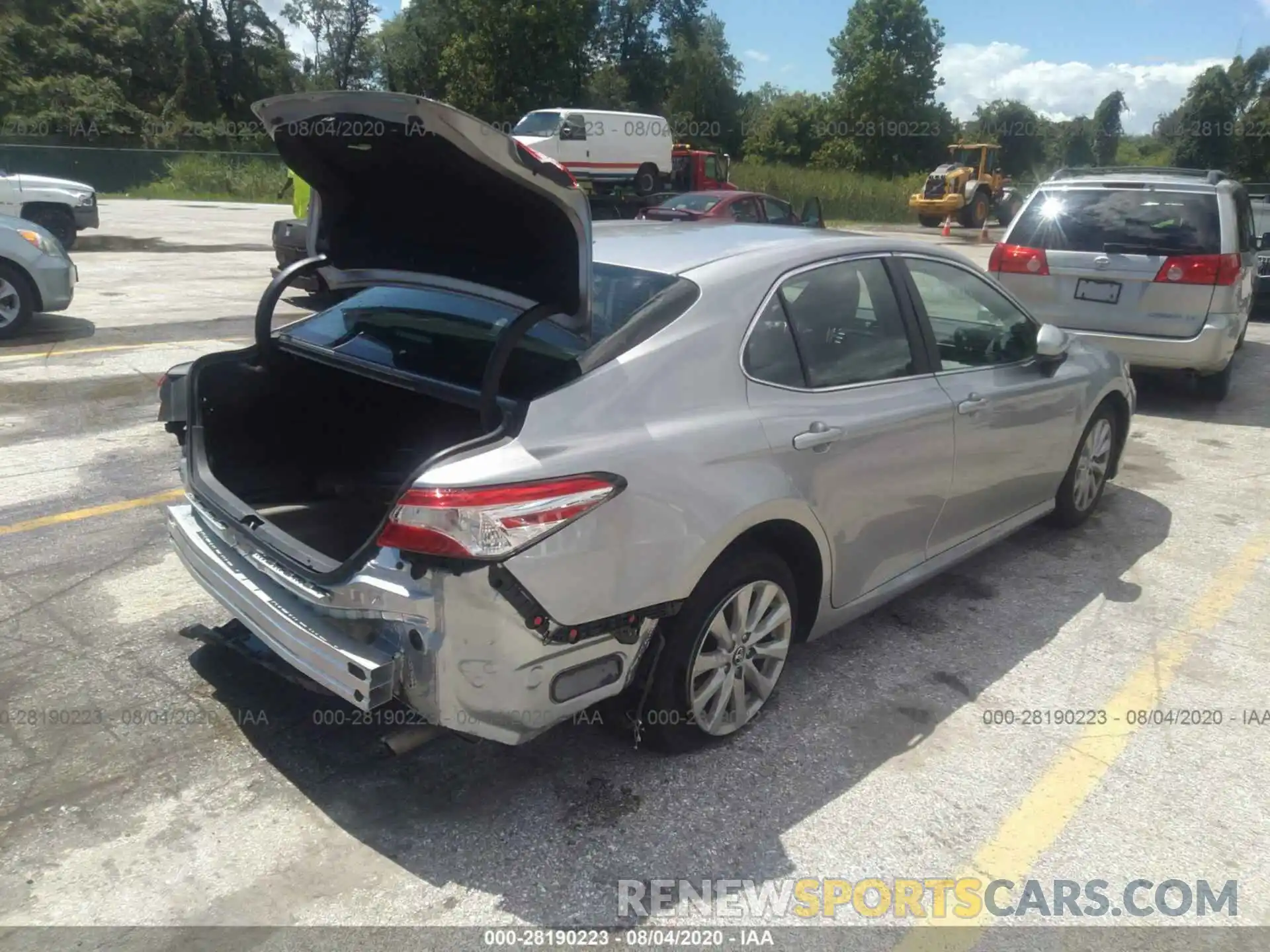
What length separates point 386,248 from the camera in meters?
3.69

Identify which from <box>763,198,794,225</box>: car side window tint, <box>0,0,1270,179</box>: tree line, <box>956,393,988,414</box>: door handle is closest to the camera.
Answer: <box>956,393,988,414</box>: door handle

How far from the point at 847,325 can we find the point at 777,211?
15.4 m

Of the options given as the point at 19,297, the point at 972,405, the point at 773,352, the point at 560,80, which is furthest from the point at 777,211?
the point at 560,80

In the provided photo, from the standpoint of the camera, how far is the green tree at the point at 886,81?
61156 mm

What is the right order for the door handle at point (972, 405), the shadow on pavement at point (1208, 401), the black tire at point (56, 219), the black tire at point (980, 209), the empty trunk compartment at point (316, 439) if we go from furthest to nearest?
the black tire at point (980, 209), the black tire at point (56, 219), the shadow on pavement at point (1208, 401), the door handle at point (972, 405), the empty trunk compartment at point (316, 439)

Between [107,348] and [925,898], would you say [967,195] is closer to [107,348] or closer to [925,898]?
[107,348]

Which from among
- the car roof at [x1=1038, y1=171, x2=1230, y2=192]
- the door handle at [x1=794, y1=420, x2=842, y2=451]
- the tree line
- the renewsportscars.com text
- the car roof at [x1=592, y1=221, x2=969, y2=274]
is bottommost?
the renewsportscars.com text

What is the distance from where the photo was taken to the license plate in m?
8.01

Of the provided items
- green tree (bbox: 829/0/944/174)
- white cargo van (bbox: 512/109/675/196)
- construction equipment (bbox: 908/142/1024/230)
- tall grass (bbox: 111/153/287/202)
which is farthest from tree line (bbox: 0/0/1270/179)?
construction equipment (bbox: 908/142/1024/230)

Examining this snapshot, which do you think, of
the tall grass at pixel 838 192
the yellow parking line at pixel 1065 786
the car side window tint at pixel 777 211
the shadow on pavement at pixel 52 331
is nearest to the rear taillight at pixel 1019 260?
the yellow parking line at pixel 1065 786

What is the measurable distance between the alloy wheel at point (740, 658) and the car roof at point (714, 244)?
1115 millimetres

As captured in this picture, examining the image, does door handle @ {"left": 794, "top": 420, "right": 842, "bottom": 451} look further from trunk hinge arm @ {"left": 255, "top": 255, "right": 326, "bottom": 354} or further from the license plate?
the license plate

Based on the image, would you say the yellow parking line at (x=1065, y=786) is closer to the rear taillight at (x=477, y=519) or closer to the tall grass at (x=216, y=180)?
the rear taillight at (x=477, y=519)

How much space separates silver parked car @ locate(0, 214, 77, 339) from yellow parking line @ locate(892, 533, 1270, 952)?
978 centimetres
